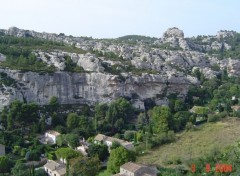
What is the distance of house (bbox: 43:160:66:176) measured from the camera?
41.1 meters

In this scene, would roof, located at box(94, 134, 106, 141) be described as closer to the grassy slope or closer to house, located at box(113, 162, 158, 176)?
the grassy slope

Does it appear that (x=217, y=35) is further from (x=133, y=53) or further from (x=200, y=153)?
(x=200, y=153)

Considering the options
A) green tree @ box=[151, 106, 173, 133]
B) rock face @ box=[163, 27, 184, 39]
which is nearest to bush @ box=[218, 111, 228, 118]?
green tree @ box=[151, 106, 173, 133]

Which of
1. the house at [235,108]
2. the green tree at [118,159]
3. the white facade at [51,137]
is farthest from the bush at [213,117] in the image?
the green tree at [118,159]

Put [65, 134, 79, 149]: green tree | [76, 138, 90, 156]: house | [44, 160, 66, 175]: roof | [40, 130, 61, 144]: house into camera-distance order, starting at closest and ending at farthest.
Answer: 1. [44, 160, 66, 175]: roof
2. [76, 138, 90, 156]: house
3. [65, 134, 79, 149]: green tree
4. [40, 130, 61, 144]: house

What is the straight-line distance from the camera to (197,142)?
52.7 meters

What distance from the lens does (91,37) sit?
132250mm

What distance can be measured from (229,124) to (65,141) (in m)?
24.7

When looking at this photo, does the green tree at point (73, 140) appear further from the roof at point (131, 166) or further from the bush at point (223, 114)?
the bush at point (223, 114)

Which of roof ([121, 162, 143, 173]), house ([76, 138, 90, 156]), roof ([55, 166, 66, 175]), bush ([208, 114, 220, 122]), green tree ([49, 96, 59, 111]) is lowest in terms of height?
roof ([55, 166, 66, 175])

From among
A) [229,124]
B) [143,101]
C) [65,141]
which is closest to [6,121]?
[65,141]

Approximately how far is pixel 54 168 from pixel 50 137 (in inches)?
495

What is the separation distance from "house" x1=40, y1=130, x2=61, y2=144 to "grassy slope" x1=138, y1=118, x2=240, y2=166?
12155 millimetres

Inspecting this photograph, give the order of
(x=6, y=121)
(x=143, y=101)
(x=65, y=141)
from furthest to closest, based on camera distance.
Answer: (x=143, y=101) → (x=6, y=121) → (x=65, y=141)
